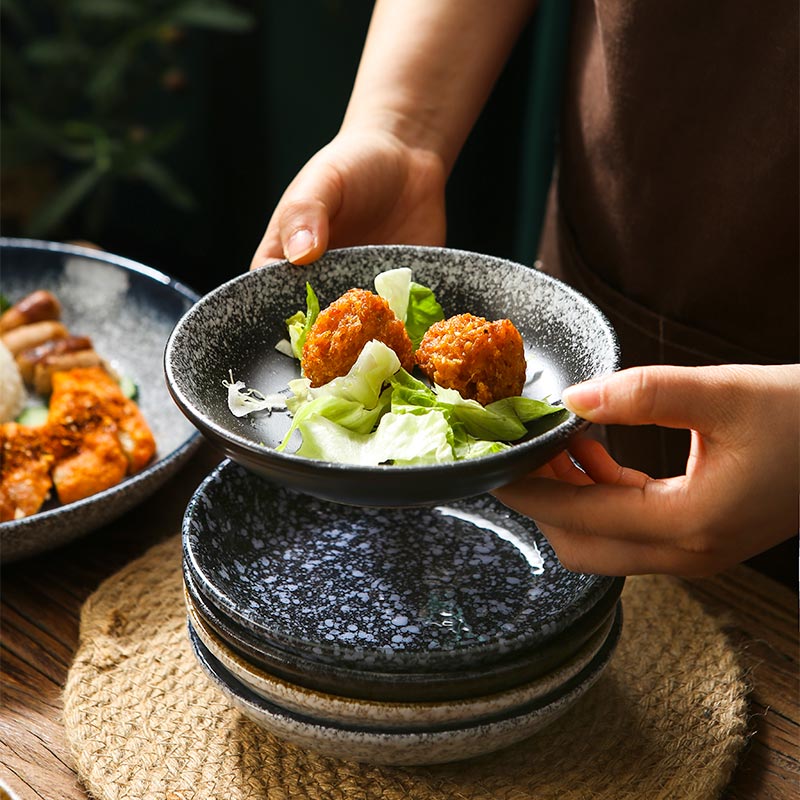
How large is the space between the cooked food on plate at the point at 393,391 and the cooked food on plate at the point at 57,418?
0.52m

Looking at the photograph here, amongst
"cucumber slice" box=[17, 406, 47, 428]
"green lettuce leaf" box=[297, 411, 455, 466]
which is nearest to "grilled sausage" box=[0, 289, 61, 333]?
"cucumber slice" box=[17, 406, 47, 428]

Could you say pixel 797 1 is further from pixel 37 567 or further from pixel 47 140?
pixel 47 140

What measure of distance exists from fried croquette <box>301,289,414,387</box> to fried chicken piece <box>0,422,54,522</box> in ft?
1.99

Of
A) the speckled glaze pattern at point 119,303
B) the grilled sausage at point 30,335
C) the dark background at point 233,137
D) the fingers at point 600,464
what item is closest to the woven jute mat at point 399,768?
the fingers at point 600,464

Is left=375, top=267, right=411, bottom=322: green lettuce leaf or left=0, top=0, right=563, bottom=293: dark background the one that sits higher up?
left=375, top=267, right=411, bottom=322: green lettuce leaf

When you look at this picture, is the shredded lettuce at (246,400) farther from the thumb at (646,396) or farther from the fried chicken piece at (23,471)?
the fried chicken piece at (23,471)

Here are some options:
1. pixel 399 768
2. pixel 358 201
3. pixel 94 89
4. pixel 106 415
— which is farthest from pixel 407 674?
pixel 94 89

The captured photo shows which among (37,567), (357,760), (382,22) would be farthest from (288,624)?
(382,22)

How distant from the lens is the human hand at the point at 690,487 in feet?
3.31

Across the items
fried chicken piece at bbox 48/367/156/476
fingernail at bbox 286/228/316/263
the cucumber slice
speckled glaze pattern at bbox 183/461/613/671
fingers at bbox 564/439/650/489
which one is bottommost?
the cucumber slice

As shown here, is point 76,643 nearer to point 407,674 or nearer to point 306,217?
point 407,674

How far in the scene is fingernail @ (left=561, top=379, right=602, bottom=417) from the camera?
1.00m

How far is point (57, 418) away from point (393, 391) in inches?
31.5

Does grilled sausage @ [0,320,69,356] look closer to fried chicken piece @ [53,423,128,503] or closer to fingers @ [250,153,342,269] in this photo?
fried chicken piece @ [53,423,128,503]
